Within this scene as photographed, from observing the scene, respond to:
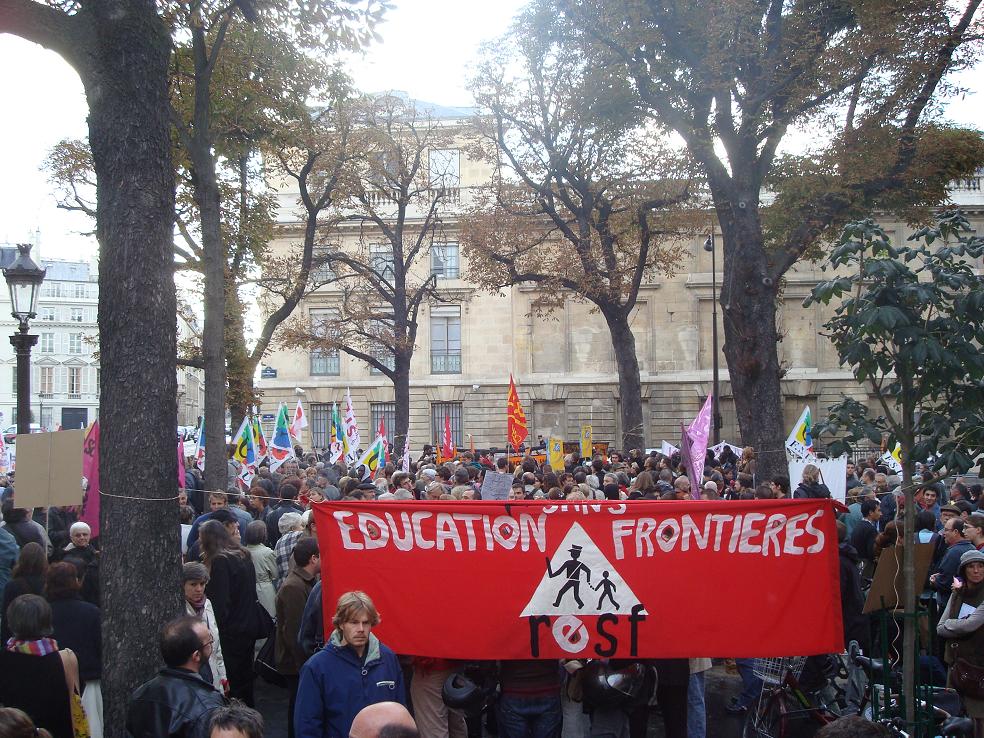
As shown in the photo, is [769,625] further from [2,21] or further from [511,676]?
[2,21]

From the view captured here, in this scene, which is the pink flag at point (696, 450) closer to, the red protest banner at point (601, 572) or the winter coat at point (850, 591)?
the winter coat at point (850, 591)

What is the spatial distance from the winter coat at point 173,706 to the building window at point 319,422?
39.4 m

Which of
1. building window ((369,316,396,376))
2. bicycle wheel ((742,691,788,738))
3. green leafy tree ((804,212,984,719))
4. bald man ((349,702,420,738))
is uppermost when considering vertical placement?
building window ((369,316,396,376))

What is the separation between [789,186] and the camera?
61.7ft

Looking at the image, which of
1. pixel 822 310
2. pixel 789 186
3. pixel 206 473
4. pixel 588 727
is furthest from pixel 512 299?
pixel 588 727

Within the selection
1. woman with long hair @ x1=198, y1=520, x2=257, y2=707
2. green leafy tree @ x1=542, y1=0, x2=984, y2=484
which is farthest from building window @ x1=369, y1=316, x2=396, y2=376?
woman with long hair @ x1=198, y1=520, x2=257, y2=707

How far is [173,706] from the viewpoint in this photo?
418 centimetres

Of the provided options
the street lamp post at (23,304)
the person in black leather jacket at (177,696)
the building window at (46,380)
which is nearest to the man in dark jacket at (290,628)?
the person in black leather jacket at (177,696)

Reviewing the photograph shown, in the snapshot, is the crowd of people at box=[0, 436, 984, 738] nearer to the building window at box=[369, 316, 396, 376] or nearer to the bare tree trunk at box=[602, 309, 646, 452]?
the bare tree trunk at box=[602, 309, 646, 452]

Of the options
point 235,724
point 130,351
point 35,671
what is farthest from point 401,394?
point 235,724

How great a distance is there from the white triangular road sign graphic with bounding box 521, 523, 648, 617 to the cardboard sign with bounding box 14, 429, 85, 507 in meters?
5.06

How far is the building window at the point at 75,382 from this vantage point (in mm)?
77000

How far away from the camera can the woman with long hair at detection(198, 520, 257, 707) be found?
7129 mm

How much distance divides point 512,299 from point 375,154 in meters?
15.4
